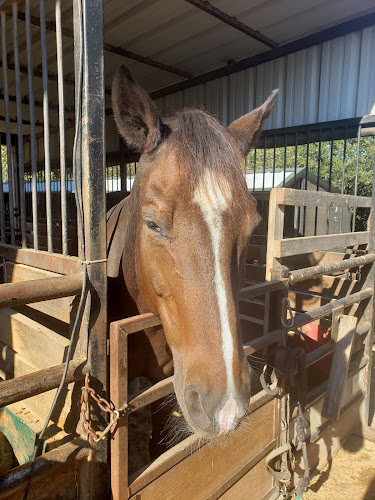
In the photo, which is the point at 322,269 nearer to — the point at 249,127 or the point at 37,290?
the point at 249,127

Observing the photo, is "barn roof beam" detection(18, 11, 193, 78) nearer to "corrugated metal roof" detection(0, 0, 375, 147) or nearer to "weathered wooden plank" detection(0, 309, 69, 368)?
"corrugated metal roof" detection(0, 0, 375, 147)

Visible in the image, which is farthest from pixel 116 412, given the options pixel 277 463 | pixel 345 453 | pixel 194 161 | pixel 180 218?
pixel 345 453

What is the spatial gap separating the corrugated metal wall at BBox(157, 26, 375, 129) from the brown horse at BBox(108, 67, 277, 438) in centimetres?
248

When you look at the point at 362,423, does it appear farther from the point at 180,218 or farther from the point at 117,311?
the point at 180,218

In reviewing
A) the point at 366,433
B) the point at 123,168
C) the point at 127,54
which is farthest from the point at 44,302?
the point at 123,168

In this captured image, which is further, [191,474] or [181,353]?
[191,474]

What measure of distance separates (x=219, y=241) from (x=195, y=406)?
1.85 ft

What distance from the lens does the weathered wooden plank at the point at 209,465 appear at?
4.76 ft

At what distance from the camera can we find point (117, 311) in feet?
6.55

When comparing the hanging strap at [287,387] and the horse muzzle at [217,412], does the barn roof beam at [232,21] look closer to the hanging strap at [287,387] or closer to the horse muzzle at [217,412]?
the hanging strap at [287,387]

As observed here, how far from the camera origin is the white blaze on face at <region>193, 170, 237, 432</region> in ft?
3.52

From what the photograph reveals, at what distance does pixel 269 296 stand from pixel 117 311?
920 millimetres

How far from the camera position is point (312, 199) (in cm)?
231

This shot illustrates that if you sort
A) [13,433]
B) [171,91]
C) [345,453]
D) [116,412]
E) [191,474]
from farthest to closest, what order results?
[171,91]
[345,453]
[13,433]
[191,474]
[116,412]
